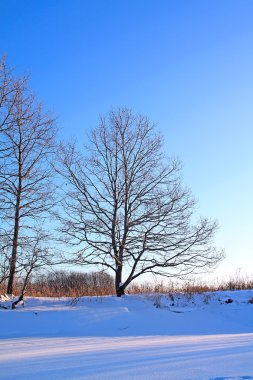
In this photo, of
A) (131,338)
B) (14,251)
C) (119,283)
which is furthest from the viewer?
(119,283)

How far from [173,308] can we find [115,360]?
437 inches

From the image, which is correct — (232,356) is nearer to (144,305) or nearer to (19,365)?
(19,365)

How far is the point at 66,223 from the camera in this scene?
61.8 feet

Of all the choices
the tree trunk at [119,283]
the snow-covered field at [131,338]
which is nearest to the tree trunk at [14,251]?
the snow-covered field at [131,338]

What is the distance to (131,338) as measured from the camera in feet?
30.3

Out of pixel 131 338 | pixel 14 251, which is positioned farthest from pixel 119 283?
pixel 131 338

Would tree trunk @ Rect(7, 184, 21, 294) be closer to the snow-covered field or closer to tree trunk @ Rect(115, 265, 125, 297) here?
the snow-covered field

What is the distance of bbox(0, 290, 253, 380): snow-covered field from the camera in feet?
14.4

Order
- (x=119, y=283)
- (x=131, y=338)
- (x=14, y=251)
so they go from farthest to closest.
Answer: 1. (x=119, y=283)
2. (x=14, y=251)
3. (x=131, y=338)

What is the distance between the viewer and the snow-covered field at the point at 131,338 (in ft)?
14.4

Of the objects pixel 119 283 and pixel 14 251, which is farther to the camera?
pixel 119 283

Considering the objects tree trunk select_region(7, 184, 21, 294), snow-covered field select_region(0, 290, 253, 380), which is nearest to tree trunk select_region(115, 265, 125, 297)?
snow-covered field select_region(0, 290, 253, 380)

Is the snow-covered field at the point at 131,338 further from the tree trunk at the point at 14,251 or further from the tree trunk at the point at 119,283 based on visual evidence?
the tree trunk at the point at 119,283

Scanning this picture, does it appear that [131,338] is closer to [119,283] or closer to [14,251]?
[14,251]
